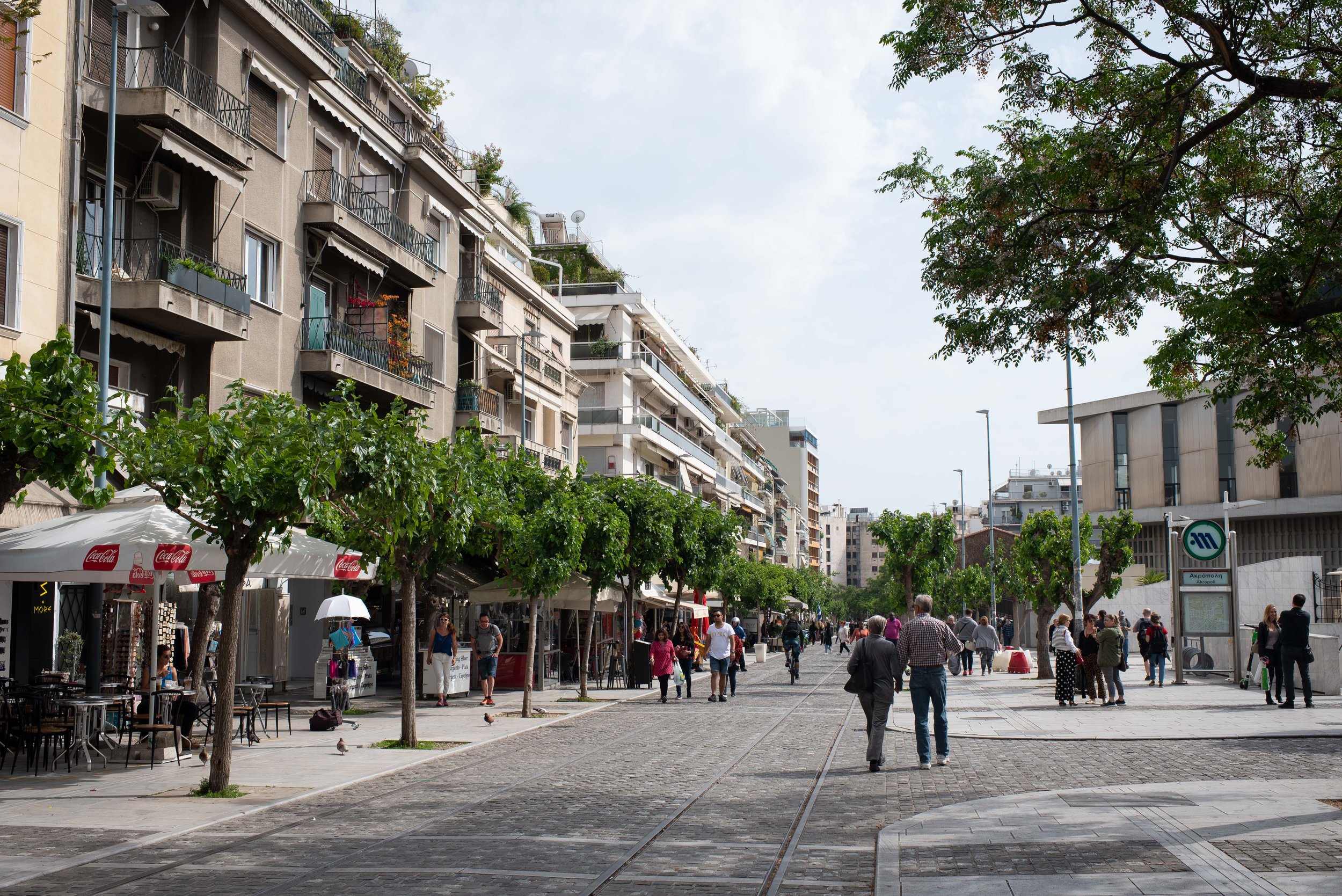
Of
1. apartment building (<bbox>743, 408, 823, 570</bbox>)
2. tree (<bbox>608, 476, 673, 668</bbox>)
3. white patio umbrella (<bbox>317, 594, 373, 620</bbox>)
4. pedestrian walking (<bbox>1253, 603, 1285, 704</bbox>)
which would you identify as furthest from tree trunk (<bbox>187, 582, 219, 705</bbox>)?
apartment building (<bbox>743, 408, 823, 570</bbox>)

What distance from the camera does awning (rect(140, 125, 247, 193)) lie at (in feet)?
70.7

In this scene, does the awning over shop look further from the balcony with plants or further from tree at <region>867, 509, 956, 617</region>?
tree at <region>867, 509, 956, 617</region>

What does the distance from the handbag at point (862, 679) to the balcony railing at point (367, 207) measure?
18040mm

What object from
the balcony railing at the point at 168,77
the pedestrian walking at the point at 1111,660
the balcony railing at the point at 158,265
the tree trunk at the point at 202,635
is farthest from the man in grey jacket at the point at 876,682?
the balcony railing at the point at 168,77

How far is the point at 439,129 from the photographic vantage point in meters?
36.7

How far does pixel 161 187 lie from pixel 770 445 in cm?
12823

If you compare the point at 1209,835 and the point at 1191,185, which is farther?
the point at 1191,185

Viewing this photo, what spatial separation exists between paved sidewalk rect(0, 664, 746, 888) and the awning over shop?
7.41m

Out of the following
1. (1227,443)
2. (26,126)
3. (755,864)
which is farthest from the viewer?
(1227,443)

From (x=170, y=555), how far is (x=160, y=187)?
445 inches

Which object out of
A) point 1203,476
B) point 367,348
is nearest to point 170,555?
point 367,348


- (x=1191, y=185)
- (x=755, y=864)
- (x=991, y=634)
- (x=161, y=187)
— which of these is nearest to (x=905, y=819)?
(x=755, y=864)

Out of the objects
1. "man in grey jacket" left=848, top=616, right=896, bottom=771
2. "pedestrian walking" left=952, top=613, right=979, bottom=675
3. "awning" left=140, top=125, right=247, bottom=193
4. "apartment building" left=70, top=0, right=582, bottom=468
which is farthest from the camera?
"pedestrian walking" left=952, top=613, right=979, bottom=675

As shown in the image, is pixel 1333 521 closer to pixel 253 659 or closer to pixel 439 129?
pixel 439 129
